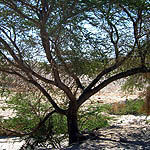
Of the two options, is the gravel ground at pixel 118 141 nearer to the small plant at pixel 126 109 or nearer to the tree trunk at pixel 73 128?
the tree trunk at pixel 73 128

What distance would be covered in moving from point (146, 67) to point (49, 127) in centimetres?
239

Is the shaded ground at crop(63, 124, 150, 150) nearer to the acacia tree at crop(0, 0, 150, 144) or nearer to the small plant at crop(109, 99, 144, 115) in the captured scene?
the acacia tree at crop(0, 0, 150, 144)

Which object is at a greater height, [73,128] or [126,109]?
[126,109]

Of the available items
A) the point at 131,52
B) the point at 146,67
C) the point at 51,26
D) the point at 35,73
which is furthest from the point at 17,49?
the point at 146,67

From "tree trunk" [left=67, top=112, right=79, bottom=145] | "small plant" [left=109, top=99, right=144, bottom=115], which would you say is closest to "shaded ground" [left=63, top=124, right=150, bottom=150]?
"tree trunk" [left=67, top=112, right=79, bottom=145]

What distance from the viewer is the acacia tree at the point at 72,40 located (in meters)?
5.25

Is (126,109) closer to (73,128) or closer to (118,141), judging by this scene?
(73,128)

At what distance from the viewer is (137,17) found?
620 cm

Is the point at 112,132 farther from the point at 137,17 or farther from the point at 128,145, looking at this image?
the point at 137,17

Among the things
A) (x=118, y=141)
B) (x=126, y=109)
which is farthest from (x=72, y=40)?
(x=126, y=109)

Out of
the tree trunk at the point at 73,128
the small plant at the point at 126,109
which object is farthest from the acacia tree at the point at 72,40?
the small plant at the point at 126,109

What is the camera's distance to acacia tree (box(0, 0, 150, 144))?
17.2ft

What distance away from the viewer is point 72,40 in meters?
5.48

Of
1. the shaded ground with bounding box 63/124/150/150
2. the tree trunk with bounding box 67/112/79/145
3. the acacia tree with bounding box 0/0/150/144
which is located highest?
the acacia tree with bounding box 0/0/150/144
